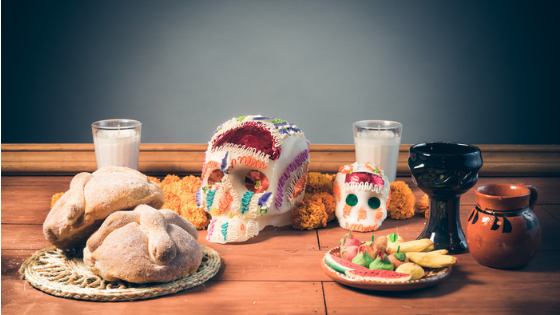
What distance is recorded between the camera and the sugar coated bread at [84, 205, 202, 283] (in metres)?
1.06

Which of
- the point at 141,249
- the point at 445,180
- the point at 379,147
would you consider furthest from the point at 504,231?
the point at 141,249

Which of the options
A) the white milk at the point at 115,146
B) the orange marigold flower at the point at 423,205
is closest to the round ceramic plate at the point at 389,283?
the orange marigold flower at the point at 423,205

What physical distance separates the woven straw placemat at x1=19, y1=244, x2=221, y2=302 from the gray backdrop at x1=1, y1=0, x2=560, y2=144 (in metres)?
0.84

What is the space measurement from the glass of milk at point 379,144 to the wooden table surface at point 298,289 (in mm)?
332

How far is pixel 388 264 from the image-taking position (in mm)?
1108

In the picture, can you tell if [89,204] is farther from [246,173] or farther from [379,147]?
[379,147]

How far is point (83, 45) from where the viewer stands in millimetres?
1935

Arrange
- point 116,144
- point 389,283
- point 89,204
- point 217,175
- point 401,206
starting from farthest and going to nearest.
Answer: point 116,144 < point 401,206 < point 217,175 < point 89,204 < point 389,283

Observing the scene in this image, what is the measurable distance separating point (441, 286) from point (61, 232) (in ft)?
2.61

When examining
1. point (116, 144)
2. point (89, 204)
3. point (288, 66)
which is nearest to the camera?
point (89, 204)

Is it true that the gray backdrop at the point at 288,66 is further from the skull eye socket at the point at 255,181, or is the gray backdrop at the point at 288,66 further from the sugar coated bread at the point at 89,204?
the sugar coated bread at the point at 89,204

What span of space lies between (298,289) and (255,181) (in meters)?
0.43

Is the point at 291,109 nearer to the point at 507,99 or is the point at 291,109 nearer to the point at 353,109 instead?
the point at 353,109

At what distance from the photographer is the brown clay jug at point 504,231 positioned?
113 centimetres
